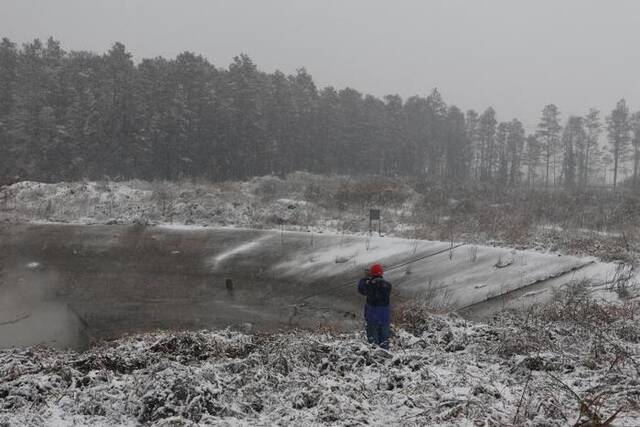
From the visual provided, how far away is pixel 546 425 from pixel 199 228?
17245mm

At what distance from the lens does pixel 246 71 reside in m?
54.8

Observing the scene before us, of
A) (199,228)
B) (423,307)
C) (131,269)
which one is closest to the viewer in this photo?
(423,307)

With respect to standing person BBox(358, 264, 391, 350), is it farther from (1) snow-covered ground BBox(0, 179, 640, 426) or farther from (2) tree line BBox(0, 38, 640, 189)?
(2) tree line BBox(0, 38, 640, 189)

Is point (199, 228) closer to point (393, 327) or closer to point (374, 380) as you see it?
point (393, 327)

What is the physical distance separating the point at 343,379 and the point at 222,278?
929 cm

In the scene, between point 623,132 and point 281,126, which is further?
point 623,132

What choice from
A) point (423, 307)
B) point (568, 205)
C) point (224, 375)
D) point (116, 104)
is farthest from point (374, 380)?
point (116, 104)

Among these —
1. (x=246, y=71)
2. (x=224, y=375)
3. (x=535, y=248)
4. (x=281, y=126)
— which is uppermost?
(x=246, y=71)

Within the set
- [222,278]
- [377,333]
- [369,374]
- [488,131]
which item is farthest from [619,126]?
[369,374]

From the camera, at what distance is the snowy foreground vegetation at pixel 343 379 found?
551cm

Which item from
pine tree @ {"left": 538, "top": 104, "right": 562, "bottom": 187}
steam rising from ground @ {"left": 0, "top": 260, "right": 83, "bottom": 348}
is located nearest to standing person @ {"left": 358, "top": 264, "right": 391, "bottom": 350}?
steam rising from ground @ {"left": 0, "top": 260, "right": 83, "bottom": 348}

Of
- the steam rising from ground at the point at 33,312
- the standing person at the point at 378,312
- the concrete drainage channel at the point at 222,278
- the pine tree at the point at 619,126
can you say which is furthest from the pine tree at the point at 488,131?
the standing person at the point at 378,312

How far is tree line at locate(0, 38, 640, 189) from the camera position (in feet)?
143

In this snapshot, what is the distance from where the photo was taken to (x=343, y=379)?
21.5 feet
